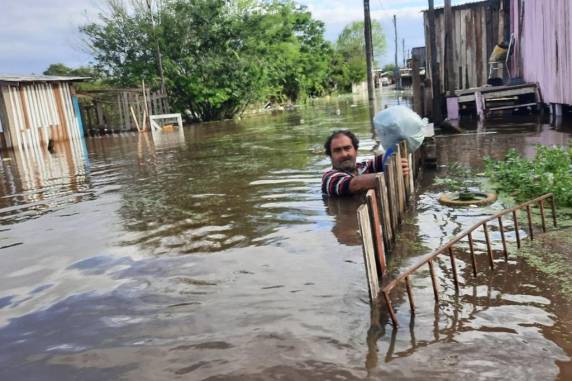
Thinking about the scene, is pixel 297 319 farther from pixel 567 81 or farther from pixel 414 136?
pixel 567 81

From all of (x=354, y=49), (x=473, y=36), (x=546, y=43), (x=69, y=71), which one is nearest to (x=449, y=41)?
(x=546, y=43)

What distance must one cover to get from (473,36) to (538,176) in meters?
13.0

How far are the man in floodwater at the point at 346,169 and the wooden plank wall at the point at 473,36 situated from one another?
11863 mm

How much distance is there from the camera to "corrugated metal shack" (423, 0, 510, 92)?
56.9 ft

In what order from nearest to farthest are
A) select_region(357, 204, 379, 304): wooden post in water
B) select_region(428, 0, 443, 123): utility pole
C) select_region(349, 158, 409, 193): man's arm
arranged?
select_region(357, 204, 379, 304): wooden post in water, select_region(349, 158, 409, 193): man's arm, select_region(428, 0, 443, 123): utility pole

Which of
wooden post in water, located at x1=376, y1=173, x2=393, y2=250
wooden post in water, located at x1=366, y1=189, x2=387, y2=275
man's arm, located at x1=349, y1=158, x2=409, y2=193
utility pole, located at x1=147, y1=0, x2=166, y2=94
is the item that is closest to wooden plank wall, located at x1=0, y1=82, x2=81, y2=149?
utility pole, located at x1=147, y1=0, x2=166, y2=94

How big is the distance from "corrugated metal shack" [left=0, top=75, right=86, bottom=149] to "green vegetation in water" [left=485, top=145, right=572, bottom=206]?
19787 mm

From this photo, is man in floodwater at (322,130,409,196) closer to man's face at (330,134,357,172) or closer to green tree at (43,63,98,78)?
man's face at (330,134,357,172)

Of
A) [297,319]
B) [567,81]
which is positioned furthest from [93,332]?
[567,81]

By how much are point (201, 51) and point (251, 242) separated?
1070 inches

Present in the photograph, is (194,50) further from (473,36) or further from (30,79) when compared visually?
(473,36)

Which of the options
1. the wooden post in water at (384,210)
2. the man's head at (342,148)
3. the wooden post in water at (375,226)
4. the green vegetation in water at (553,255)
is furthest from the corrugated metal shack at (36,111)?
the green vegetation in water at (553,255)

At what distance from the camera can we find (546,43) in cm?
1259

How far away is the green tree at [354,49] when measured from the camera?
70.1 metres
